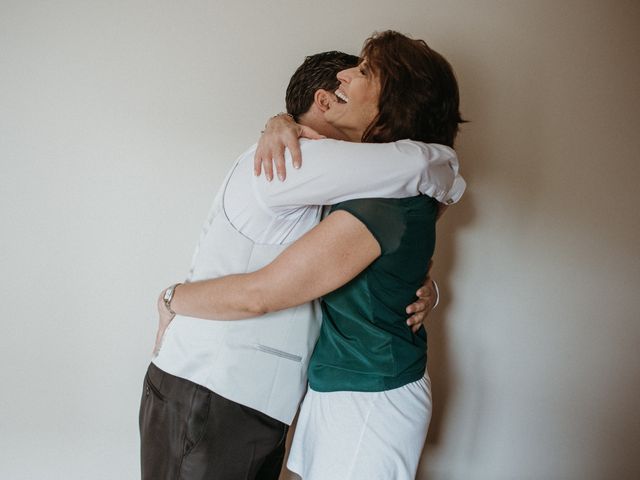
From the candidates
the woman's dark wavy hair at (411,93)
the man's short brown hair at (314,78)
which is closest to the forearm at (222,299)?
the woman's dark wavy hair at (411,93)

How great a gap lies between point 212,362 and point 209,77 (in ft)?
2.87

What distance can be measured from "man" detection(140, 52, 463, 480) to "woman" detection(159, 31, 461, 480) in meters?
0.05

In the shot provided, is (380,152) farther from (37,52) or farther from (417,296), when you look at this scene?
(37,52)

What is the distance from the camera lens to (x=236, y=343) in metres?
1.08

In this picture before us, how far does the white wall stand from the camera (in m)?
1.46

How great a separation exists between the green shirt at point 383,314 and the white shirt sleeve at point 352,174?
0.03 m

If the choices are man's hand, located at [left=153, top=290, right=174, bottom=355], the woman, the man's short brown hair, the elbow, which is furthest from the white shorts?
the man's short brown hair

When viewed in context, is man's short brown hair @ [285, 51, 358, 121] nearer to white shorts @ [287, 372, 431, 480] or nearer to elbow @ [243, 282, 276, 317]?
elbow @ [243, 282, 276, 317]

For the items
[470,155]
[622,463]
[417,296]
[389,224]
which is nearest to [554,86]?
[470,155]

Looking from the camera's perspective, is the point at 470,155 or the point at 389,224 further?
the point at 470,155

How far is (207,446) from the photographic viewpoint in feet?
3.48

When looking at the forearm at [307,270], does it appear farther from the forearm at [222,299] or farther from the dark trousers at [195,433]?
the dark trousers at [195,433]

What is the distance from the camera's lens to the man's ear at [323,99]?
1260 mm

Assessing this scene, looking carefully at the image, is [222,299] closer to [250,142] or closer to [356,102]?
[356,102]
